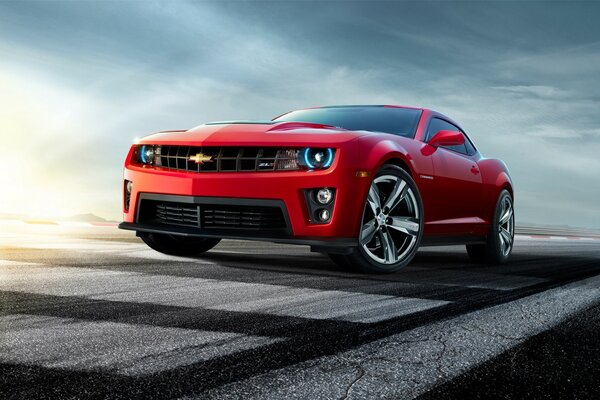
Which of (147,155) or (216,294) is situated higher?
(147,155)

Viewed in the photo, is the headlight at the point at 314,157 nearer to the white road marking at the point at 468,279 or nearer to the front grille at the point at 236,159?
the front grille at the point at 236,159

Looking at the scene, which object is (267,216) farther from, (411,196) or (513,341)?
(513,341)

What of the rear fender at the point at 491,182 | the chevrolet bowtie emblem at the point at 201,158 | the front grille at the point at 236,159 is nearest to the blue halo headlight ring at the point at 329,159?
the front grille at the point at 236,159

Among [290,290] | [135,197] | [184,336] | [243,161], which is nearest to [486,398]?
[184,336]

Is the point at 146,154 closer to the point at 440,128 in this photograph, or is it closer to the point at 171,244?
the point at 171,244

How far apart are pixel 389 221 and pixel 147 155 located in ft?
6.62

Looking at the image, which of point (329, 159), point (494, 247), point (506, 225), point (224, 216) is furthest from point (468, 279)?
point (506, 225)

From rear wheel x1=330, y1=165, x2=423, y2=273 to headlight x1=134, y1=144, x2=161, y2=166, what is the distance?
1613 mm

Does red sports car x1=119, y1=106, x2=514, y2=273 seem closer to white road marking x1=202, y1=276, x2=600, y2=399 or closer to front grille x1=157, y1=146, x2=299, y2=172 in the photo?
front grille x1=157, y1=146, x2=299, y2=172

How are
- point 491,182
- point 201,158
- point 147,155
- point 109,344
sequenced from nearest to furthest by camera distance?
point 109,344 → point 201,158 → point 147,155 → point 491,182

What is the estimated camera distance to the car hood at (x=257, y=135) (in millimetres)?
4781

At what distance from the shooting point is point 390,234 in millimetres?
5184

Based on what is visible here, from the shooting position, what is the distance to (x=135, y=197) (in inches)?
212

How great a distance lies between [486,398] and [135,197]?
4.08m
